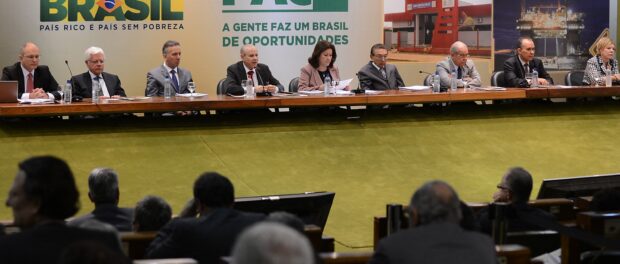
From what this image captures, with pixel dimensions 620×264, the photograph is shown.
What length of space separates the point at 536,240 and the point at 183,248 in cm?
183

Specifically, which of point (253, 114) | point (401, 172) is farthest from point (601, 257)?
point (253, 114)

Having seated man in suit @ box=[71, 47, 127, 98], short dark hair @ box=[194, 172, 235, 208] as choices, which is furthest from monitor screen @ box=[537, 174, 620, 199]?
seated man in suit @ box=[71, 47, 127, 98]

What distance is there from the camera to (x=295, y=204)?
5.32 metres

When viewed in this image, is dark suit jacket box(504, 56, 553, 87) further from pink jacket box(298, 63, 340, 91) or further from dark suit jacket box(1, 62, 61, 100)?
dark suit jacket box(1, 62, 61, 100)

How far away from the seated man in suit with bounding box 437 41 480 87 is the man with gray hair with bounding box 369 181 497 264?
6.70 m

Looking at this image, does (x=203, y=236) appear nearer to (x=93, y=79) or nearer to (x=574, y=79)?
(x=93, y=79)

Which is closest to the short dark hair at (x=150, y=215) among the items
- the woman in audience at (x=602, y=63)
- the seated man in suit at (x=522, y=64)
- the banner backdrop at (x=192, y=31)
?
the seated man in suit at (x=522, y=64)

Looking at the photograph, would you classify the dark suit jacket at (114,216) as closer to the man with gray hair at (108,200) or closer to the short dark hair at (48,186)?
the man with gray hair at (108,200)

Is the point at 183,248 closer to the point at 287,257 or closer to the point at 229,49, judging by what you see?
the point at 287,257

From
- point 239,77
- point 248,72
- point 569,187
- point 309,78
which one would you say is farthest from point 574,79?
point 569,187

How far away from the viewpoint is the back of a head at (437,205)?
3.54 metres

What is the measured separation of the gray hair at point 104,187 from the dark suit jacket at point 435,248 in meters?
1.87

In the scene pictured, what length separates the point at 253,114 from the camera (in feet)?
27.5

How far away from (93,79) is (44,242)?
6.24 m
